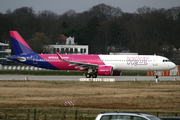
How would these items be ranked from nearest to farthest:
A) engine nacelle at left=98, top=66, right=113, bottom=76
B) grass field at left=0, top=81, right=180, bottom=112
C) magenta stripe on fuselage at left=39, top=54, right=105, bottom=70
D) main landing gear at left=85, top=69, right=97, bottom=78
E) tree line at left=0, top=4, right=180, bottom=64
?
grass field at left=0, top=81, right=180, bottom=112, engine nacelle at left=98, top=66, right=113, bottom=76, main landing gear at left=85, top=69, right=97, bottom=78, magenta stripe on fuselage at left=39, top=54, right=105, bottom=70, tree line at left=0, top=4, right=180, bottom=64

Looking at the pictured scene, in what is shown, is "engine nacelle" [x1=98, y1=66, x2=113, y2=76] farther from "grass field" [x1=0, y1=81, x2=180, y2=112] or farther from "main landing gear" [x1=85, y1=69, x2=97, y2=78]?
"grass field" [x1=0, y1=81, x2=180, y2=112]

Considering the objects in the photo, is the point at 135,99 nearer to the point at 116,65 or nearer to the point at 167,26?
the point at 116,65

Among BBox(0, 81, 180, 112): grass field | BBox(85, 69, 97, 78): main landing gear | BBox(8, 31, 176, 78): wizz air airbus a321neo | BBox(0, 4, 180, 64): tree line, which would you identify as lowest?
BBox(0, 81, 180, 112): grass field

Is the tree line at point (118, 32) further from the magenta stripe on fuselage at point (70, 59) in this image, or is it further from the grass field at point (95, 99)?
the grass field at point (95, 99)

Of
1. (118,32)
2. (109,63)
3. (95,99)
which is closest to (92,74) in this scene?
(109,63)

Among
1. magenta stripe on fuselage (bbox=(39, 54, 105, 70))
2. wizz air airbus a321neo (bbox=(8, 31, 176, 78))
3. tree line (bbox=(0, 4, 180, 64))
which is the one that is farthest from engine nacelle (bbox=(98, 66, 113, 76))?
tree line (bbox=(0, 4, 180, 64))

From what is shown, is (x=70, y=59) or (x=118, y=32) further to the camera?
(x=118, y=32)

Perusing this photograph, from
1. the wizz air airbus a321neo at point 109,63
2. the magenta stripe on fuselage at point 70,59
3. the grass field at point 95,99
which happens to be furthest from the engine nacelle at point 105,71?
the grass field at point 95,99

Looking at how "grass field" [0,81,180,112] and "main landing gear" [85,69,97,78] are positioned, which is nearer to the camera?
"grass field" [0,81,180,112]

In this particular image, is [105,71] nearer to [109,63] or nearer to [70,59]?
[109,63]

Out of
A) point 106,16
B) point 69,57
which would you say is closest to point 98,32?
point 106,16

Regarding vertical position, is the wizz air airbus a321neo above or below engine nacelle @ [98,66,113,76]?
A: above

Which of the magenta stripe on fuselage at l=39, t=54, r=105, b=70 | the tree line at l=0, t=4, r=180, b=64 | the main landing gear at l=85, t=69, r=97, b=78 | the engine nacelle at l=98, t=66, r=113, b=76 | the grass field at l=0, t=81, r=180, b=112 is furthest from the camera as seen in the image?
the tree line at l=0, t=4, r=180, b=64

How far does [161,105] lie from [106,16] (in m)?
164
